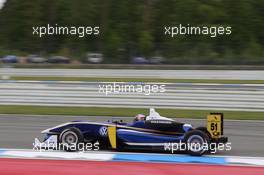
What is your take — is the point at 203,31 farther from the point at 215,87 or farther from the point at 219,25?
the point at 215,87

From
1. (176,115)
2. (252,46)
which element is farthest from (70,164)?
(252,46)

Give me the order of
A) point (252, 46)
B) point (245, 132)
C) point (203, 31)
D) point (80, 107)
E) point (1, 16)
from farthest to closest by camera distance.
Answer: point (1, 16) < point (203, 31) < point (252, 46) < point (80, 107) < point (245, 132)

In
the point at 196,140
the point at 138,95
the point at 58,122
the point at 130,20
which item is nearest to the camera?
the point at 196,140

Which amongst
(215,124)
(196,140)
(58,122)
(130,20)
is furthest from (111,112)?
(130,20)

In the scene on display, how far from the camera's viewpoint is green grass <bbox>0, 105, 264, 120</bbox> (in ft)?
39.4

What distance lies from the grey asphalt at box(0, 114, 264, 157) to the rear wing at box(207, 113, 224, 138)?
42cm

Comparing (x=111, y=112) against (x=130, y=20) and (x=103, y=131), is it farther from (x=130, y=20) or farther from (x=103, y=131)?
(x=130, y=20)

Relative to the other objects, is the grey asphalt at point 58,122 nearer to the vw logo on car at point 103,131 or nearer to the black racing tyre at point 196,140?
the black racing tyre at point 196,140

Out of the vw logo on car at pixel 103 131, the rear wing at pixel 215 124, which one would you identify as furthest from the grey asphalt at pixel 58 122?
the vw logo on car at pixel 103 131

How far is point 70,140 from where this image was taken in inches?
276

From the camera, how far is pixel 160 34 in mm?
28781

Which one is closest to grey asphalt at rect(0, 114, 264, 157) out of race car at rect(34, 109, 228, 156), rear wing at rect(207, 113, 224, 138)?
rear wing at rect(207, 113, 224, 138)

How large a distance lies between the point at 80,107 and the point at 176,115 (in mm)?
2627

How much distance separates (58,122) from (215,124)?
4.48 m
